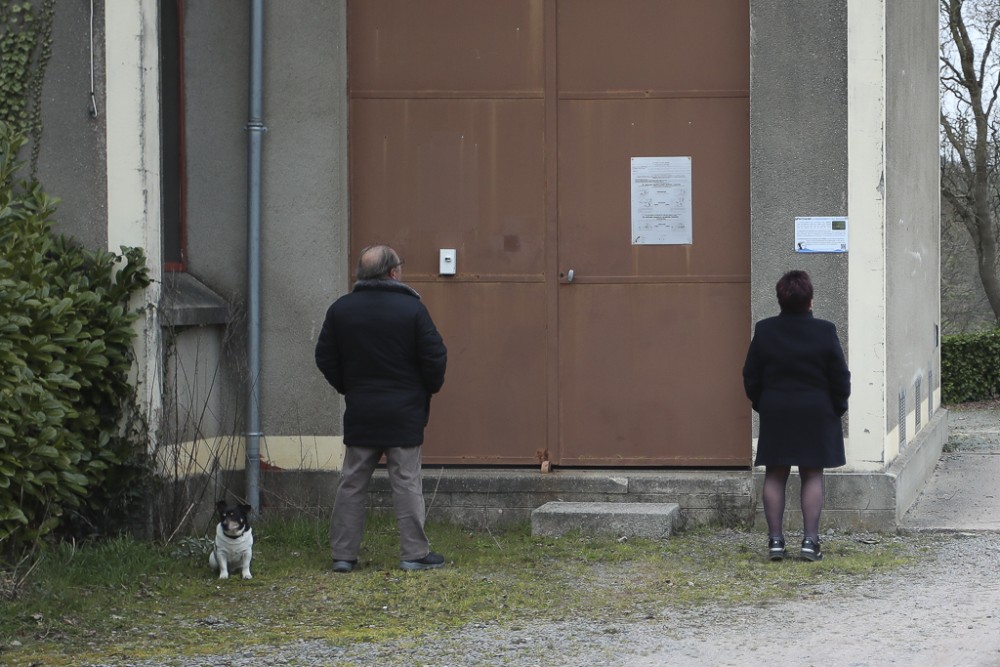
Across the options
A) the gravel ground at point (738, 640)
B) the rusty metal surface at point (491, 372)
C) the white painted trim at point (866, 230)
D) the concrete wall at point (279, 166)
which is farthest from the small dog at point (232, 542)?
the white painted trim at point (866, 230)

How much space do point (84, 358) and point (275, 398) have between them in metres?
1.78

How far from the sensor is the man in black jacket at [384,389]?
7.49m

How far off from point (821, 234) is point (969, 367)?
1430cm

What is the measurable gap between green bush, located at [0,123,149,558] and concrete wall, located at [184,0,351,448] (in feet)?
3.71

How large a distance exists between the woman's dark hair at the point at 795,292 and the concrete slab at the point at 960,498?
189 centimetres

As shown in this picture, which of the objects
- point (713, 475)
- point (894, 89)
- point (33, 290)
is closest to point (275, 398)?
point (33, 290)

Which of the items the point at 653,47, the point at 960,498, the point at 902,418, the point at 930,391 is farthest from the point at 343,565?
the point at 930,391

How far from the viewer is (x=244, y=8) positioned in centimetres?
895

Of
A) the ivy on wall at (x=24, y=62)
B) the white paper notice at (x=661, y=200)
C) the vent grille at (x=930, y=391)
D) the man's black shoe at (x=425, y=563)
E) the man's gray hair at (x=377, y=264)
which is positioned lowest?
the man's black shoe at (x=425, y=563)

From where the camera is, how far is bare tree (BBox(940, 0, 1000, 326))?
25.4 metres

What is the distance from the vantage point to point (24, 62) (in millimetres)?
8031

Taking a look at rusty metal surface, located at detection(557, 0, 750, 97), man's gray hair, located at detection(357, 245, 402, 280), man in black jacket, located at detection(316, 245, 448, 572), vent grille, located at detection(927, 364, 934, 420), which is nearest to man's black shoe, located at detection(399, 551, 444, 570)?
man in black jacket, located at detection(316, 245, 448, 572)

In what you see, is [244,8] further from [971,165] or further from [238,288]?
[971,165]

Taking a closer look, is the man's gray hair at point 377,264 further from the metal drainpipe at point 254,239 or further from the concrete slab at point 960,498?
the concrete slab at point 960,498
